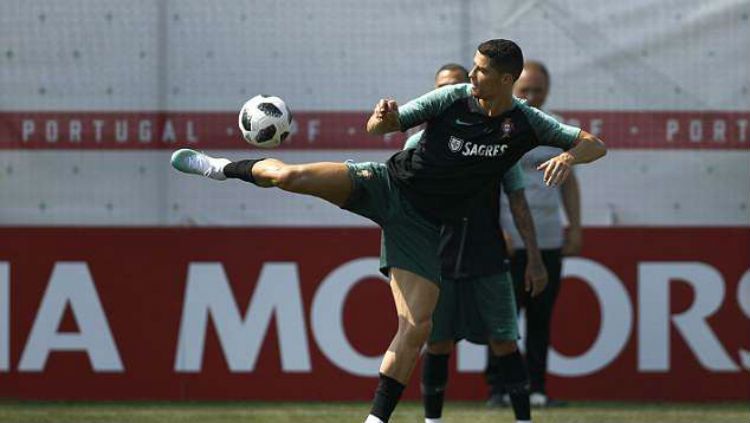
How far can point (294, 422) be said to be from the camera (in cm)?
988

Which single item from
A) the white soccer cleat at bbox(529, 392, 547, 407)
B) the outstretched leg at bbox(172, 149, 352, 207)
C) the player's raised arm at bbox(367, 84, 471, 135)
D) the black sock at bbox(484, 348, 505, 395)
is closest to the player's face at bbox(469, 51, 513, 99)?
the player's raised arm at bbox(367, 84, 471, 135)

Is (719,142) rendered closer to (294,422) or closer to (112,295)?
(294,422)

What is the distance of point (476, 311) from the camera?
28.4 ft

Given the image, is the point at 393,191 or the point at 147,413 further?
the point at 147,413

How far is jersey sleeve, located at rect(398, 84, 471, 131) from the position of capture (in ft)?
25.2

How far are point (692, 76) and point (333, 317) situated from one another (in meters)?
2.86

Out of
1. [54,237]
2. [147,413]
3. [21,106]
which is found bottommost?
[147,413]

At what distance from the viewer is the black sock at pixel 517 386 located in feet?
27.9

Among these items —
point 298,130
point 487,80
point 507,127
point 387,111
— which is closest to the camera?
point 387,111

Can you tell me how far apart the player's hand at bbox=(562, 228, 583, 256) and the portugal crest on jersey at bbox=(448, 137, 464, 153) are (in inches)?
110

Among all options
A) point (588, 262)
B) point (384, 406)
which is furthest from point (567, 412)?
point (384, 406)

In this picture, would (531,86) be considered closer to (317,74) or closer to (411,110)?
(317,74)

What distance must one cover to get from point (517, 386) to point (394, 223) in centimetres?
123

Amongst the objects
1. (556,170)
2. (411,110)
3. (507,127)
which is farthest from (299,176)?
(556,170)
